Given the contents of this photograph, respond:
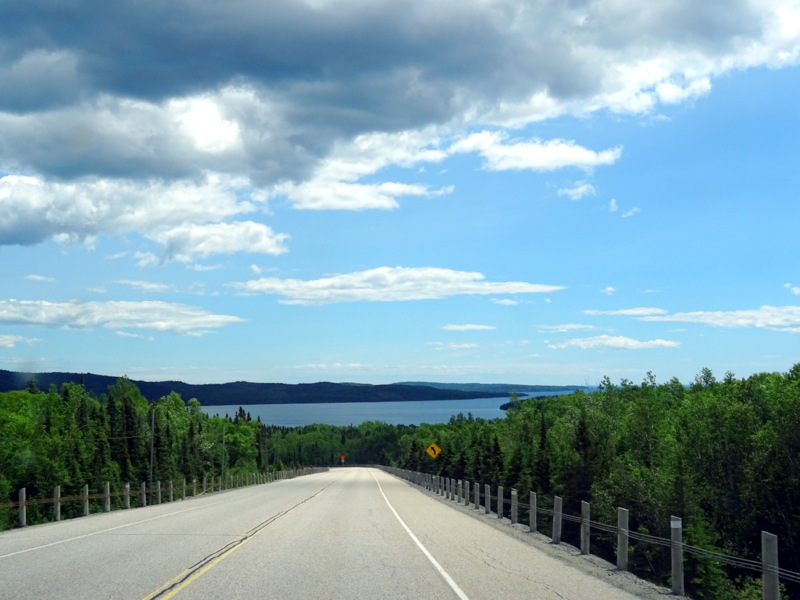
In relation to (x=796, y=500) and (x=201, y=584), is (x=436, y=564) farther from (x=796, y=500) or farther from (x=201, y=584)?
(x=796, y=500)

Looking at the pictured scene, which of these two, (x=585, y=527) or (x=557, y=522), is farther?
(x=557, y=522)

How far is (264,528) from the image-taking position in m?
20.2

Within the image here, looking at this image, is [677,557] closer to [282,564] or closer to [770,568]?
[770,568]

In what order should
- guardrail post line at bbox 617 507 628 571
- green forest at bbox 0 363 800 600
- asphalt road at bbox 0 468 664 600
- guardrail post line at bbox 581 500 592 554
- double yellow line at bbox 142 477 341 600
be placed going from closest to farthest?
1. double yellow line at bbox 142 477 341 600
2. asphalt road at bbox 0 468 664 600
3. guardrail post line at bbox 617 507 628 571
4. guardrail post line at bbox 581 500 592 554
5. green forest at bbox 0 363 800 600

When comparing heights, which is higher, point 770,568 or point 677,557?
point 770,568

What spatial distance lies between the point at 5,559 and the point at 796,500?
6254cm

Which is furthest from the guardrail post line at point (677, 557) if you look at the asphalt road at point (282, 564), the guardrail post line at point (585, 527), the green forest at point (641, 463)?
the green forest at point (641, 463)

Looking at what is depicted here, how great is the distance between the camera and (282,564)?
12984 millimetres

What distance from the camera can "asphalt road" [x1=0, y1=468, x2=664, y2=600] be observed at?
1049 centimetres

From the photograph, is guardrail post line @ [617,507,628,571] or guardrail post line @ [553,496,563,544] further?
guardrail post line @ [553,496,563,544]

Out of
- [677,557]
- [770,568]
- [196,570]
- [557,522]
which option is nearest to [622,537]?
[677,557]

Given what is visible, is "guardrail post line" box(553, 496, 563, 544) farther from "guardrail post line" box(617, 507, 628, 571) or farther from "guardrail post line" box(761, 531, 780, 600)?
"guardrail post line" box(761, 531, 780, 600)

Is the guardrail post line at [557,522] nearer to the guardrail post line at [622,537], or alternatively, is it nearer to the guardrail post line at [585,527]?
the guardrail post line at [585,527]

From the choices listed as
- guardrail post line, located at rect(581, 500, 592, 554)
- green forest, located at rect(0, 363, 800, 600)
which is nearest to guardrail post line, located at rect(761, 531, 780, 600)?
guardrail post line, located at rect(581, 500, 592, 554)
